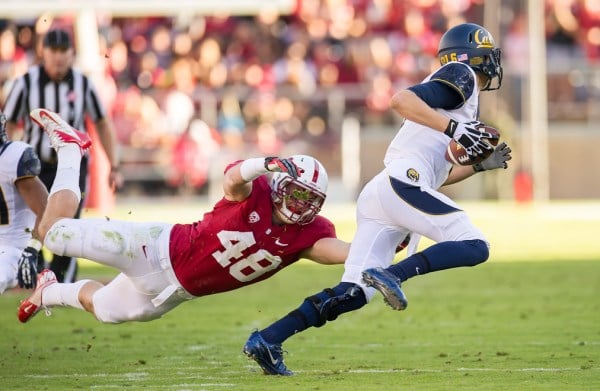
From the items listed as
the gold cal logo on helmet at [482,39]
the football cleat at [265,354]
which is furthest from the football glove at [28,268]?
the gold cal logo on helmet at [482,39]

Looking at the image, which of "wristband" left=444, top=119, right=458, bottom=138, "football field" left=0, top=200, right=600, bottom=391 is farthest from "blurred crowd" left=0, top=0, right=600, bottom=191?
"wristband" left=444, top=119, right=458, bottom=138

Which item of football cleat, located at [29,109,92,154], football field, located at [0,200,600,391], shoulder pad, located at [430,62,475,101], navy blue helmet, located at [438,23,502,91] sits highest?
navy blue helmet, located at [438,23,502,91]

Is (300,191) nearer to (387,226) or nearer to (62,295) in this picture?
(387,226)

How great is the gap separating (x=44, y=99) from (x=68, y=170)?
2129 millimetres

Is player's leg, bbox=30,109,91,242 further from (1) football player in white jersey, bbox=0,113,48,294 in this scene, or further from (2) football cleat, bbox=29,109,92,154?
(1) football player in white jersey, bbox=0,113,48,294

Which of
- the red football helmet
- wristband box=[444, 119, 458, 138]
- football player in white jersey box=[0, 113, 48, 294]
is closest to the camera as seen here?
the red football helmet

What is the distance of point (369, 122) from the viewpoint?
69.9 ft

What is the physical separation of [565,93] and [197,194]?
695cm

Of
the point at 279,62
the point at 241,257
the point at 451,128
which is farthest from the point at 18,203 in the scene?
the point at 279,62

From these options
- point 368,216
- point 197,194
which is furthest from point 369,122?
point 368,216

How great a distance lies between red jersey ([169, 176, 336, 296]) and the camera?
5.98 m

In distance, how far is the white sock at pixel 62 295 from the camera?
6.53 meters

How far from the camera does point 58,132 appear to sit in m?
6.98

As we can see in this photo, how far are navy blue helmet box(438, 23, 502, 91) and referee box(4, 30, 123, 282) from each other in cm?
320
